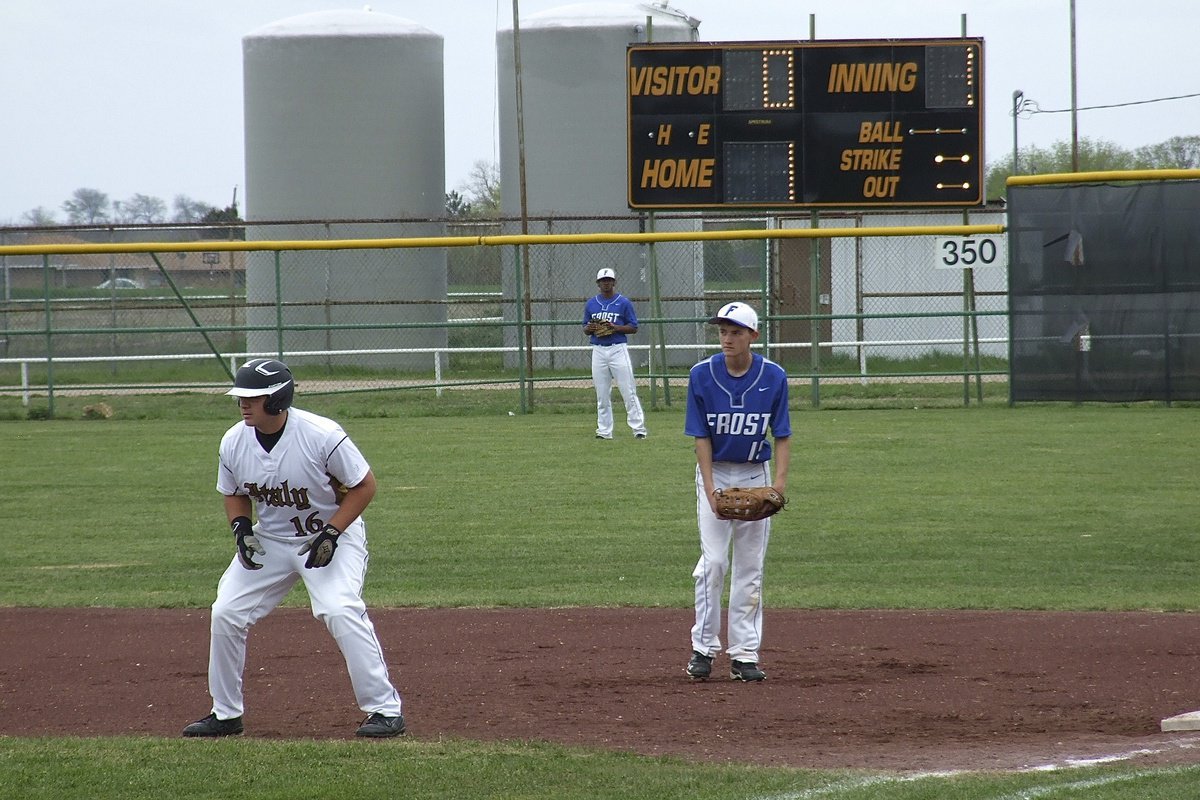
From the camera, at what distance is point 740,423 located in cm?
661

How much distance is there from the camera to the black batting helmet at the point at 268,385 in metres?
5.43

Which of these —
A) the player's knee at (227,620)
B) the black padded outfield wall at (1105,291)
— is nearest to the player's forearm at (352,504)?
the player's knee at (227,620)

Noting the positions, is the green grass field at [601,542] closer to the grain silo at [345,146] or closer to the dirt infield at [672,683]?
the dirt infield at [672,683]

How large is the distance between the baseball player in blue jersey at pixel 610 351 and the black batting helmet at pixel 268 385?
10.8 meters

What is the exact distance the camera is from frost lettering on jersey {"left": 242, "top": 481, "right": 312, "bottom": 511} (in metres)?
5.64

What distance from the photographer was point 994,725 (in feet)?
18.8

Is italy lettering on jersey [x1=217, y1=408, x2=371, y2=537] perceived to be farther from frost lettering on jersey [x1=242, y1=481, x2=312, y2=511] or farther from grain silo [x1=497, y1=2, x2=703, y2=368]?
grain silo [x1=497, y1=2, x2=703, y2=368]

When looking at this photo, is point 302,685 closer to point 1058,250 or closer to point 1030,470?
point 1030,470

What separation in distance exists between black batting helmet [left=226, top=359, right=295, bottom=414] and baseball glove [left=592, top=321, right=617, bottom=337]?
35.7ft

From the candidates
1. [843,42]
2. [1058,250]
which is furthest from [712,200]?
[1058,250]

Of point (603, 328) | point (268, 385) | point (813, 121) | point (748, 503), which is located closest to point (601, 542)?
point (748, 503)

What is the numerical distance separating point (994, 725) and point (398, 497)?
780cm

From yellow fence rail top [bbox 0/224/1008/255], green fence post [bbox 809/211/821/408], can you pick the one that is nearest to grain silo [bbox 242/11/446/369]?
yellow fence rail top [bbox 0/224/1008/255]

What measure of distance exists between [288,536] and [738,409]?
214cm
